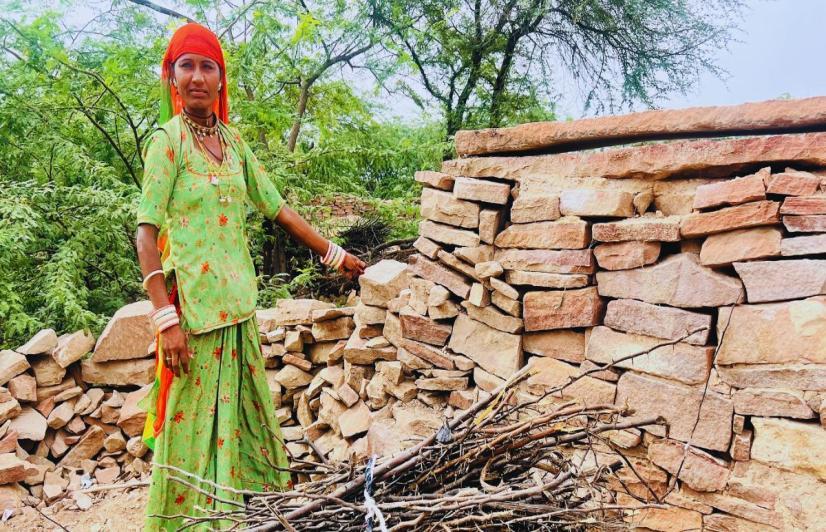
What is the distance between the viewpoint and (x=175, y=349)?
2133 millimetres

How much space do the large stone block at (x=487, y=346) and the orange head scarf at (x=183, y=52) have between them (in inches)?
57.0

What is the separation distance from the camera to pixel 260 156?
5.79 m

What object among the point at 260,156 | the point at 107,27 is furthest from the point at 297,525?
the point at 107,27

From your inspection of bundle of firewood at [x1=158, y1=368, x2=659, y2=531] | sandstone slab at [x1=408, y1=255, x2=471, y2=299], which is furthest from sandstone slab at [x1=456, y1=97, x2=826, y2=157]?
bundle of firewood at [x1=158, y1=368, x2=659, y2=531]

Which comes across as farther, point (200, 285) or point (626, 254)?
point (626, 254)

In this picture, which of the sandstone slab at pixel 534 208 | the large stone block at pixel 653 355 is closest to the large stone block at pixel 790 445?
the large stone block at pixel 653 355

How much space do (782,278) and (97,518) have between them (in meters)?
3.50

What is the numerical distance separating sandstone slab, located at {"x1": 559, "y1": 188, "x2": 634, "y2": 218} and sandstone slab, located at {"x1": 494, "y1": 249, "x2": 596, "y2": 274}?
0.16 meters

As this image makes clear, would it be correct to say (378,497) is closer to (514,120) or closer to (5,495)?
(5,495)

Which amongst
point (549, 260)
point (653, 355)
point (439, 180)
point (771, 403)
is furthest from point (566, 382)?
point (439, 180)

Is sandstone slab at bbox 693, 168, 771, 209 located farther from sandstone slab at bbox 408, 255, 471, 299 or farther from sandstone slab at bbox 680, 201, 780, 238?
sandstone slab at bbox 408, 255, 471, 299

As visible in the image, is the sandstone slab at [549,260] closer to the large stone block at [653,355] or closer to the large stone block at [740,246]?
the large stone block at [653,355]

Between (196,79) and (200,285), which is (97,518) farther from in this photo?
(196,79)

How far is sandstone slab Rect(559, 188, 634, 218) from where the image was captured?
7.92ft
